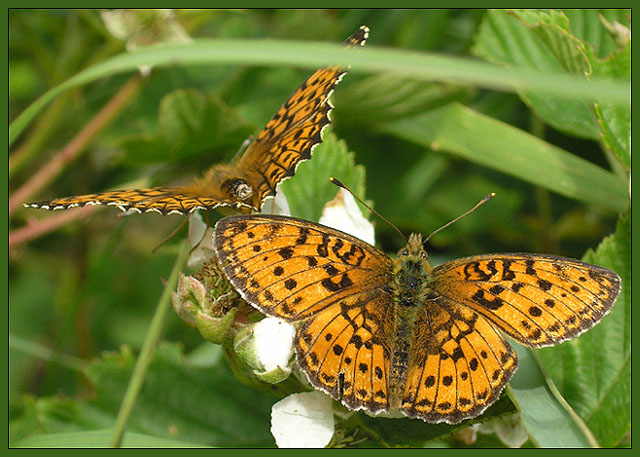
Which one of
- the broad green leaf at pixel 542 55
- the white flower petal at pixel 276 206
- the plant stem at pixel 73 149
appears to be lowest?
the white flower petal at pixel 276 206

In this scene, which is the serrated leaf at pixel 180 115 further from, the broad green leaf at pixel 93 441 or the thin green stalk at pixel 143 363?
the broad green leaf at pixel 93 441

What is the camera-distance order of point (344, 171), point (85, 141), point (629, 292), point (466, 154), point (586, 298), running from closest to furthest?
1. point (586, 298)
2. point (629, 292)
3. point (344, 171)
4. point (466, 154)
5. point (85, 141)

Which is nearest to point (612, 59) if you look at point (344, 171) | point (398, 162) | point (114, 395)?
point (344, 171)

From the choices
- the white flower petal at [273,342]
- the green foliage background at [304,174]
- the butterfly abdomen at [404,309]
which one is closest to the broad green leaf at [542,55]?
the green foliage background at [304,174]

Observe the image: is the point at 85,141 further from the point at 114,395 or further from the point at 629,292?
the point at 629,292

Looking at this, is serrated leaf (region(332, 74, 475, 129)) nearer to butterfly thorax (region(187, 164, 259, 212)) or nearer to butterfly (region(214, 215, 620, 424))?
butterfly thorax (region(187, 164, 259, 212))

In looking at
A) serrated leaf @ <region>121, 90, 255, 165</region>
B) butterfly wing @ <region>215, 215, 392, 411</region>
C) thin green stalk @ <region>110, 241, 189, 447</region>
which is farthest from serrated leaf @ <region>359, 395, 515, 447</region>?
serrated leaf @ <region>121, 90, 255, 165</region>

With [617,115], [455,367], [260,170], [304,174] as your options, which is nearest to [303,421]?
[455,367]
